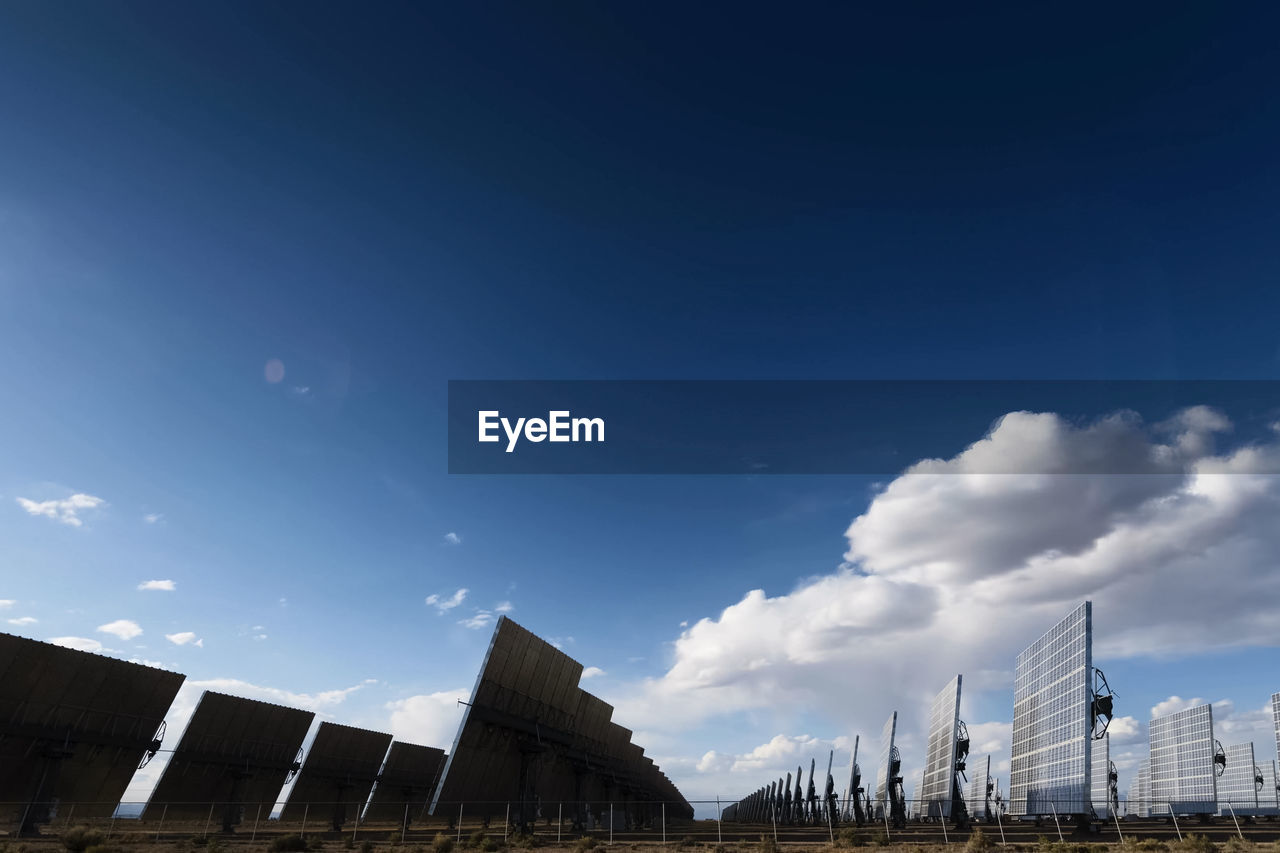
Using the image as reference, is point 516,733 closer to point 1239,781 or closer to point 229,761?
point 229,761

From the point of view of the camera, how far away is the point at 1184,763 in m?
61.0

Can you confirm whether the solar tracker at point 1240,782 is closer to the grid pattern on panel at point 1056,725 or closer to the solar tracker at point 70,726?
the grid pattern on panel at point 1056,725

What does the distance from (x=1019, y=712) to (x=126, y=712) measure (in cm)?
4900

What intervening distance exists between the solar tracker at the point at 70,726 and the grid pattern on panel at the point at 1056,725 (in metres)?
42.2

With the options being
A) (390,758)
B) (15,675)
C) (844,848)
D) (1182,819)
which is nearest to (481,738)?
(844,848)

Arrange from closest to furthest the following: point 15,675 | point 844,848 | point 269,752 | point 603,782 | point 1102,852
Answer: point 1102,852
point 844,848
point 15,675
point 269,752
point 603,782

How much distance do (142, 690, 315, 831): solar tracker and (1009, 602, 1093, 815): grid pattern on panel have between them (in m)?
38.4

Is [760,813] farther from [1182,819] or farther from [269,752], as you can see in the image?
[269,752]

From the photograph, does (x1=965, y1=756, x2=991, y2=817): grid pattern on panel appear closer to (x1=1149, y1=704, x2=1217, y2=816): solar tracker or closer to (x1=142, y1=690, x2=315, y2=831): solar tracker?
(x1=1149, y1=704, x2=1217, y2=816): solar tracker

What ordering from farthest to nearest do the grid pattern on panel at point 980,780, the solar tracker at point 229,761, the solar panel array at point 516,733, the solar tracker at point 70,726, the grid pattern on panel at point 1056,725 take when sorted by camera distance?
the grid pattern on panel at point 980,780 < the solar tracker at point 229,761 < the solar panel array at point 516,733 < the grid pattern on panel at point 1056,725 < the solar tracker at point 70,726

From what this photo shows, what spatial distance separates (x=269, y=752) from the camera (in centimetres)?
4500

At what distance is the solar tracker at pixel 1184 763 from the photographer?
185 feet

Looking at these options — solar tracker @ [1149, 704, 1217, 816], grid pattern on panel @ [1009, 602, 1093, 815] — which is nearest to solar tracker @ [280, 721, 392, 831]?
grid pattern on panel @ [1009, 602, 1093, 815]

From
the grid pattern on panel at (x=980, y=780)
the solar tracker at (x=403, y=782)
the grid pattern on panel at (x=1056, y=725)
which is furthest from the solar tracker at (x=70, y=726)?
the grid pattern on panel at (x=980, y=780)
